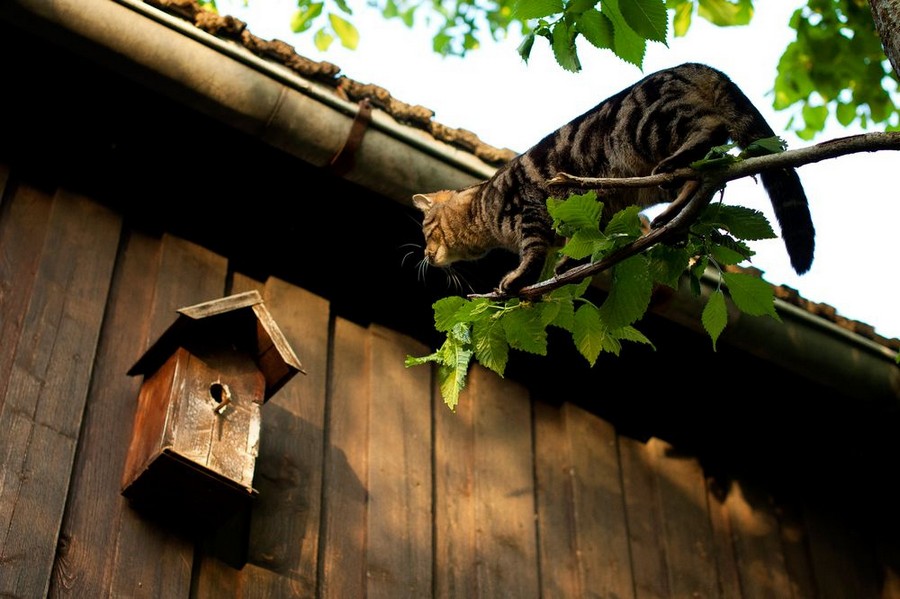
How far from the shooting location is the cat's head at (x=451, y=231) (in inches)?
186

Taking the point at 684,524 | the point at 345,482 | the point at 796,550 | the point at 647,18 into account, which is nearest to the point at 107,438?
the point at 345,482

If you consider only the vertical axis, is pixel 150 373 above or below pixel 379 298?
below

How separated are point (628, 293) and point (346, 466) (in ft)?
5.45

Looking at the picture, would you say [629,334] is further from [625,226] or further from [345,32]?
[345,32]

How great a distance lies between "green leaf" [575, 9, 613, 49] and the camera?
2.54m

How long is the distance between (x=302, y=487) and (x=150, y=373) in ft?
2.03

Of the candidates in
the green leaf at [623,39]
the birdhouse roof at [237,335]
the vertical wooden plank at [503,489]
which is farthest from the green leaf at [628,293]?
the vertical wooden plank at [503,489]

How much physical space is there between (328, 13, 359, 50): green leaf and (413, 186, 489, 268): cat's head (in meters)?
1.69

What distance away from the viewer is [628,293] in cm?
265

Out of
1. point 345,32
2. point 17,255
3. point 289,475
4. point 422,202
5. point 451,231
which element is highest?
point 345,32

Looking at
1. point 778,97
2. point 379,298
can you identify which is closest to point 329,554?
point 379,298

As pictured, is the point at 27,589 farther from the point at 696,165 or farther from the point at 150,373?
the point at 696,165

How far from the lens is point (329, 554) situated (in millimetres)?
3760

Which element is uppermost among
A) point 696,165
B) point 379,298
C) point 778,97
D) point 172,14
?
point 778,97
